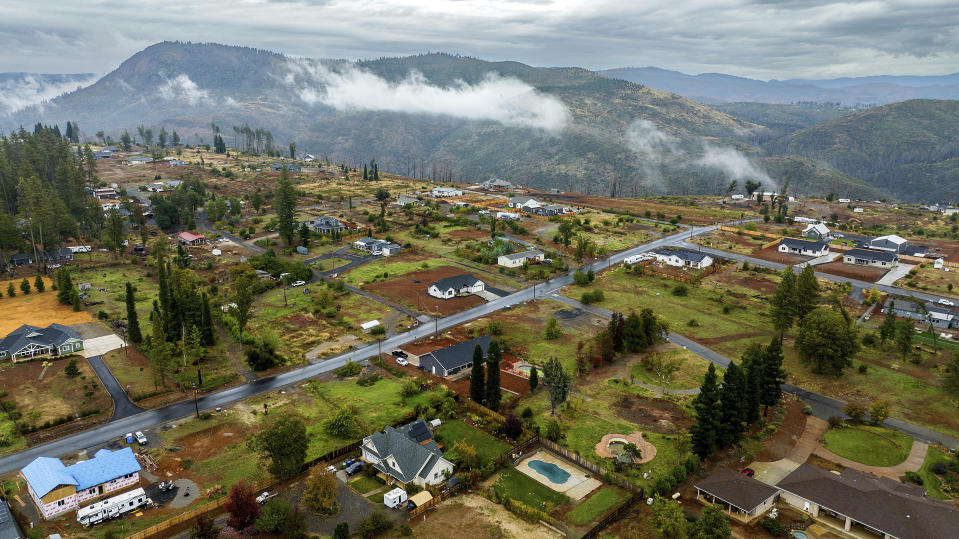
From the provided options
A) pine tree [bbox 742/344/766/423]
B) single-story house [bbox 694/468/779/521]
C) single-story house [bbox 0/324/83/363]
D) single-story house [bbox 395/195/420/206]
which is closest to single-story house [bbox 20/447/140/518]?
single-story house [bbox 0/324/83/363]

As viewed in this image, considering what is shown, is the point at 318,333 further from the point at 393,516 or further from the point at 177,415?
the point at 393,516

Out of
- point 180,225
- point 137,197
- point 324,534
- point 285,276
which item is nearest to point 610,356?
point 324,534

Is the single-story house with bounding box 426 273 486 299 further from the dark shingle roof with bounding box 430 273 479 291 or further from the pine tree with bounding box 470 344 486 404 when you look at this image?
the pine tree with bounding box 470 344 486 404

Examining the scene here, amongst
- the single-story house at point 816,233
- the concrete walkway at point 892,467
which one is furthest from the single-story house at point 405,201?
the concrete walkway at point 892,467

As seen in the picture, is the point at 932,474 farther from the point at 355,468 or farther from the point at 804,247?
the point at 804,247

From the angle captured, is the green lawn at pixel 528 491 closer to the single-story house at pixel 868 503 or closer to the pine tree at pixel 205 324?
the single-story house at pixel 868 503

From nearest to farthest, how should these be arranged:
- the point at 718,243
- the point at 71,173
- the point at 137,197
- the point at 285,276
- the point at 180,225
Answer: the point at 285,276
the point at 71,173
the point at 718,243
the point at 180,225
the point at 137,197
